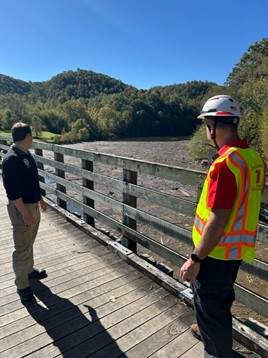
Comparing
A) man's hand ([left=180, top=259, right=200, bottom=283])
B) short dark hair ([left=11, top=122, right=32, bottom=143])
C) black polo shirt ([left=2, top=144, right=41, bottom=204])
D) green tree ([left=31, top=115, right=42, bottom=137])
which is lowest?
green tree ([left=31, top=115, right=42, bottom=137])

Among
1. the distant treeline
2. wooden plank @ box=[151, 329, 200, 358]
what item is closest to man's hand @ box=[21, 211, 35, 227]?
wooden plank @ box=[151, 329, 200, 358]

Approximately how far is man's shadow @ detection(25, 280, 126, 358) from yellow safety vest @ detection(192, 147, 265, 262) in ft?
4.07

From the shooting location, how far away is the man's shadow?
237cm

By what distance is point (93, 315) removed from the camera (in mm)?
2762

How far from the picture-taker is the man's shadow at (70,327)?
2367 mm

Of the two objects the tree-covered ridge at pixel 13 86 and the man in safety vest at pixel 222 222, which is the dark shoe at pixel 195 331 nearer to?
the man in safety vest at pixel 222 222

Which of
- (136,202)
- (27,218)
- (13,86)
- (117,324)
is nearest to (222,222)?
(117,324)

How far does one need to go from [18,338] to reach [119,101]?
372 feet

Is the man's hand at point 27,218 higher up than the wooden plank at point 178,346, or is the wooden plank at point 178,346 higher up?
the man's hand at point 27,218

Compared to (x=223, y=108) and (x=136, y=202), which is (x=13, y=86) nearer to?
(x=136, y=202)

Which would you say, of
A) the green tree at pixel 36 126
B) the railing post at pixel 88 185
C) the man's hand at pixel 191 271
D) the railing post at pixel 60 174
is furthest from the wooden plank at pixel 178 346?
the green tree at pixel 36 126

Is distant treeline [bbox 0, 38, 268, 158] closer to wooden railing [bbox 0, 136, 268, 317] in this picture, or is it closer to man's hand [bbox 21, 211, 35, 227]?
wooden railing [bbox 0, 136, 268, 317]

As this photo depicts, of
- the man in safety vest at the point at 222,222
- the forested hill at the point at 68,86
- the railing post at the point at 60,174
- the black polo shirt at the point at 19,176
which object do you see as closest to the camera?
the man in safety vest at the point at 222,222

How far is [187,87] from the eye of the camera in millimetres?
153500
